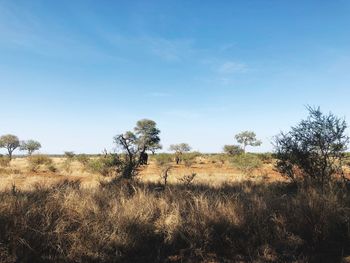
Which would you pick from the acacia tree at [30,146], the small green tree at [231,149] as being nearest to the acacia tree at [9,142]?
the acacia tree at [30,146]

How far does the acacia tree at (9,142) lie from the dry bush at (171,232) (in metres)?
94.9

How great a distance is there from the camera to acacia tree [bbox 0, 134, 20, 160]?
3620 inches

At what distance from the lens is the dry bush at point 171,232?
5383mm

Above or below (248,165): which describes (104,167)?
below

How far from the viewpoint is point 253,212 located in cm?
673

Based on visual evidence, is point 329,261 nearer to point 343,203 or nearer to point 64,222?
point 343,203

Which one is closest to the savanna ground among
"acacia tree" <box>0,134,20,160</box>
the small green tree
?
the small green tree

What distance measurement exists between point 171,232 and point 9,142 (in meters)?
97.4

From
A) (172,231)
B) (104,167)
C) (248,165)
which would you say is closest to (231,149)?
(248,165)

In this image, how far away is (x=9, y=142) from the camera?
9281cm

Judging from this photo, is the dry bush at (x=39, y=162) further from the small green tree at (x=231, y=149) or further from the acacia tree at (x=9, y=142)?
the acacia tree at (x=9, y=142)

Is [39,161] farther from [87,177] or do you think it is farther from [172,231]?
[172,231]

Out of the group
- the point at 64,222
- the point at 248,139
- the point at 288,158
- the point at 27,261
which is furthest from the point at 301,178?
the point at 248,139

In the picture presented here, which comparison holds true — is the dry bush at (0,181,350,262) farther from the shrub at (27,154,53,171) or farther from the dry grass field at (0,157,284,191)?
the shrub at (27,154,53,171)
